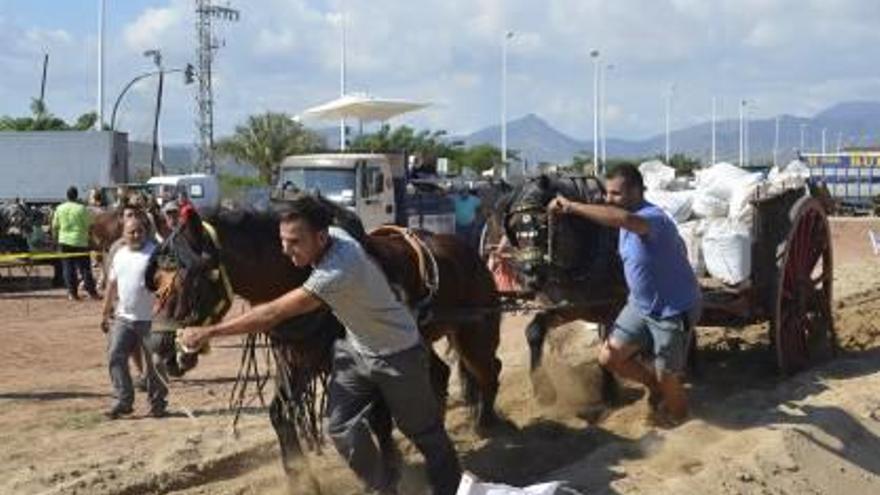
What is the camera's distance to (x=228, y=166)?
69.1m

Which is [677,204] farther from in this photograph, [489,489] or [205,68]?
[205,68]

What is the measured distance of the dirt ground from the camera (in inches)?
280

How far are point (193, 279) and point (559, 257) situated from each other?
2934 mm

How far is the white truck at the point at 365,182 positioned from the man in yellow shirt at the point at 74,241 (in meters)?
3.87

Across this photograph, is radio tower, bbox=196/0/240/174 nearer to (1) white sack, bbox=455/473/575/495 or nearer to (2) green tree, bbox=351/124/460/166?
(2) green tree, bbox=351/124/460/166

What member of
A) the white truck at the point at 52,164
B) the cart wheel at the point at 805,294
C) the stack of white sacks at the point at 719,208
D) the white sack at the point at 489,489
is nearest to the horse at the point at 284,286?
the white sack at the point at 489,489

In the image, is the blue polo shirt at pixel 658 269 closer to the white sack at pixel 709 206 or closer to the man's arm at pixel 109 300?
the white sack at pixel 709 206

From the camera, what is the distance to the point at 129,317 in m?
9.41

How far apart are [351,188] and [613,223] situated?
1574cm

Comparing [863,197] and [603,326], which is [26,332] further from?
[863,197]

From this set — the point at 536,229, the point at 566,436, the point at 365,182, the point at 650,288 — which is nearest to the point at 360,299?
the point at 650,288

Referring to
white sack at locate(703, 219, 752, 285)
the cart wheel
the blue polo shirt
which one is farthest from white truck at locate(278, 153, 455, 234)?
the blue polo shirt

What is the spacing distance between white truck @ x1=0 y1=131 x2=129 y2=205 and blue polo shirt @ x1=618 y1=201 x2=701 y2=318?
79.9 ft

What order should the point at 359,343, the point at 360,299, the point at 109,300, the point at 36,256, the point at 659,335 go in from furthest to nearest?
the point at 36,256, the point at 109,300, the point at 659,335, the point at 359,343, the point at 360,299
